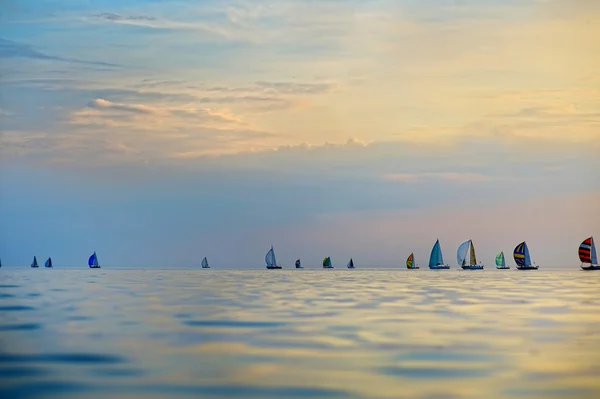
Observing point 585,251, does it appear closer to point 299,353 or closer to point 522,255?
point 522,255

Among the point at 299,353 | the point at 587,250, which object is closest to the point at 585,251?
the point at 587,250

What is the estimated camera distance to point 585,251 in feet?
573

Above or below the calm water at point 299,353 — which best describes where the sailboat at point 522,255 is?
above

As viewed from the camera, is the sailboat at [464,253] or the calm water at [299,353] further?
the sailboat at [464,253]

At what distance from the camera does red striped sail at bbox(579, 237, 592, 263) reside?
6791 inches

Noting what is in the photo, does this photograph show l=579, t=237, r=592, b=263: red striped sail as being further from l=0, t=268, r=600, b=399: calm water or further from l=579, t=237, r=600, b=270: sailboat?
l=0, t=268, r=600, b=399: calm water

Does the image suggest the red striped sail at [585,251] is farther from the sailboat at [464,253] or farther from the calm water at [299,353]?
the calm water at [299,353]

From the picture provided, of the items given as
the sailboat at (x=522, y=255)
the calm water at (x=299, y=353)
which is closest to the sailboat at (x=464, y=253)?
the sailboat at (x=522, y=255)

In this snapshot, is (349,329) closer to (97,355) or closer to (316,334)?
(316,334)

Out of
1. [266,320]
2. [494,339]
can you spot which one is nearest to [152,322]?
[266,320]

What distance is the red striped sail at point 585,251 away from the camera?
172500mm

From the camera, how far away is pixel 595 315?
45.3m

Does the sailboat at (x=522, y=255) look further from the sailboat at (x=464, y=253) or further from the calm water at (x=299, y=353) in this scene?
the calm water at (x=299, y=353)

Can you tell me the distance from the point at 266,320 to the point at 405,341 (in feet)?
36.8
